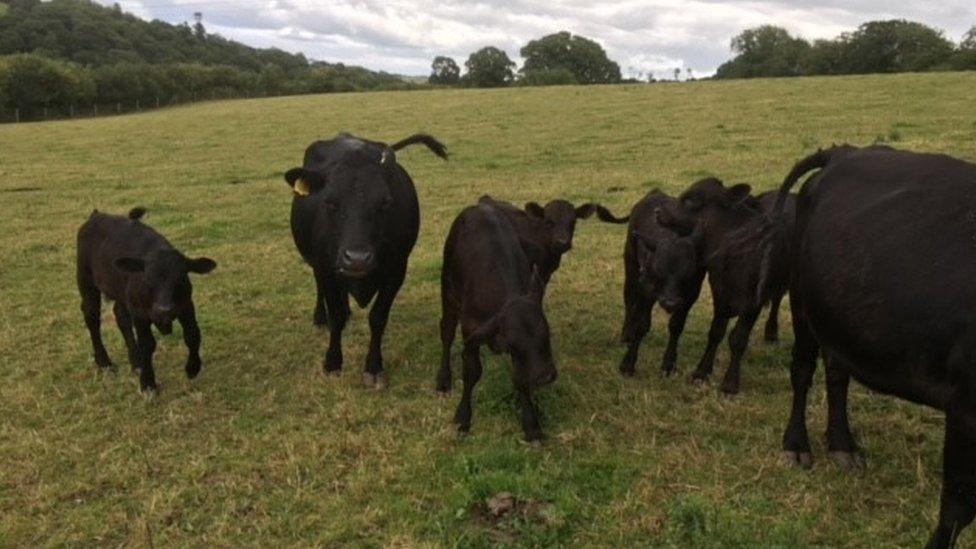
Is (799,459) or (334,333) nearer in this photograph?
(799,459)

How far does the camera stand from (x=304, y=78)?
79.5 meters

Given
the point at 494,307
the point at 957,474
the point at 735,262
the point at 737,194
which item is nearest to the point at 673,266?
the point at 735,262

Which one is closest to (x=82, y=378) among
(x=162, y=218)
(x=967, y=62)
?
(x=162, y=218)

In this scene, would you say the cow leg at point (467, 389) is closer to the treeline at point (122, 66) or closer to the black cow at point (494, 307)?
the black cow at point (494, 307)

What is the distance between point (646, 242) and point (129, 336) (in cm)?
A: 443

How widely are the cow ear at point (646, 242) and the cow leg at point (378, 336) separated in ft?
6.80

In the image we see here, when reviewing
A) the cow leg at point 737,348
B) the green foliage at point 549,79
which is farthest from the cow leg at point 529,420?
the green foliage at point 549,79

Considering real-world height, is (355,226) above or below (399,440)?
above

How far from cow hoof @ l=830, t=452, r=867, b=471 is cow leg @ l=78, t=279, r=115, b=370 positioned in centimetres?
584

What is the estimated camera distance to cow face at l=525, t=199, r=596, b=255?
7523 mm

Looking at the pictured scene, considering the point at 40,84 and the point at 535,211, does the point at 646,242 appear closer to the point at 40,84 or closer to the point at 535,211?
the point at 535,211

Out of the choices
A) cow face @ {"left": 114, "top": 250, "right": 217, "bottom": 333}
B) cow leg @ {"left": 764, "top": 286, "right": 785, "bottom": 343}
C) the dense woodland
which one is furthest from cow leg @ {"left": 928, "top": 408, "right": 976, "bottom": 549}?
the dense woodland

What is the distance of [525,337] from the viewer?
511 centimetres

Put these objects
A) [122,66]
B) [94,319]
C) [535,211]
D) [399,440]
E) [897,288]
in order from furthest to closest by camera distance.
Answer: [122,66]
[535,211]
[94,319]
[399,440]
[897,288]
